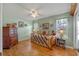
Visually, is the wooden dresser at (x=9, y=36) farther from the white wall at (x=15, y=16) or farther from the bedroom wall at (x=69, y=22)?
the bedroom wall at (x=69, y=22)

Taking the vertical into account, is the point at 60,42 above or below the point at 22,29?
below

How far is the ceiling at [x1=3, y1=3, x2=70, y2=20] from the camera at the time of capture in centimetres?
192

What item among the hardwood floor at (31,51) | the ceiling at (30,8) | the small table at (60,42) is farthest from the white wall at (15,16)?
the small table at (60,42)

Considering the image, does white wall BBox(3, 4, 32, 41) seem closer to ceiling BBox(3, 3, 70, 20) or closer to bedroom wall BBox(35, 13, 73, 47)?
ceiling BBox(3, 3, 70, 20)

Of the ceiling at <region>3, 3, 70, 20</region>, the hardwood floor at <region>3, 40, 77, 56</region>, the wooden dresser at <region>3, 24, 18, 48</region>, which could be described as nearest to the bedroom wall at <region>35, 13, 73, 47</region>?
the ceiling at <region>3, 3, 70, 20</region>

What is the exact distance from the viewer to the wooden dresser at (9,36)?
1.93 metres

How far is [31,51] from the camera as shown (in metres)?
1.97

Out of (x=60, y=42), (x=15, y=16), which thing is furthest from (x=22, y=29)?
(x=60, y=42)

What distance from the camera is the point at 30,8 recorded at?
6.34ft

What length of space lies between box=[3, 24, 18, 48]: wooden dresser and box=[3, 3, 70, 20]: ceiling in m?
0.20

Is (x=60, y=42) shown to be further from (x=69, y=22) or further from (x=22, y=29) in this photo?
(x=22, y=29)

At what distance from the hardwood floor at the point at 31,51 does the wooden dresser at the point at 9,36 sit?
0.08 m

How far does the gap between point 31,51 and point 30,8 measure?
2.40 feet

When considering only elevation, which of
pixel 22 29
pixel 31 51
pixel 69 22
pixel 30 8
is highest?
pixel 30 8
